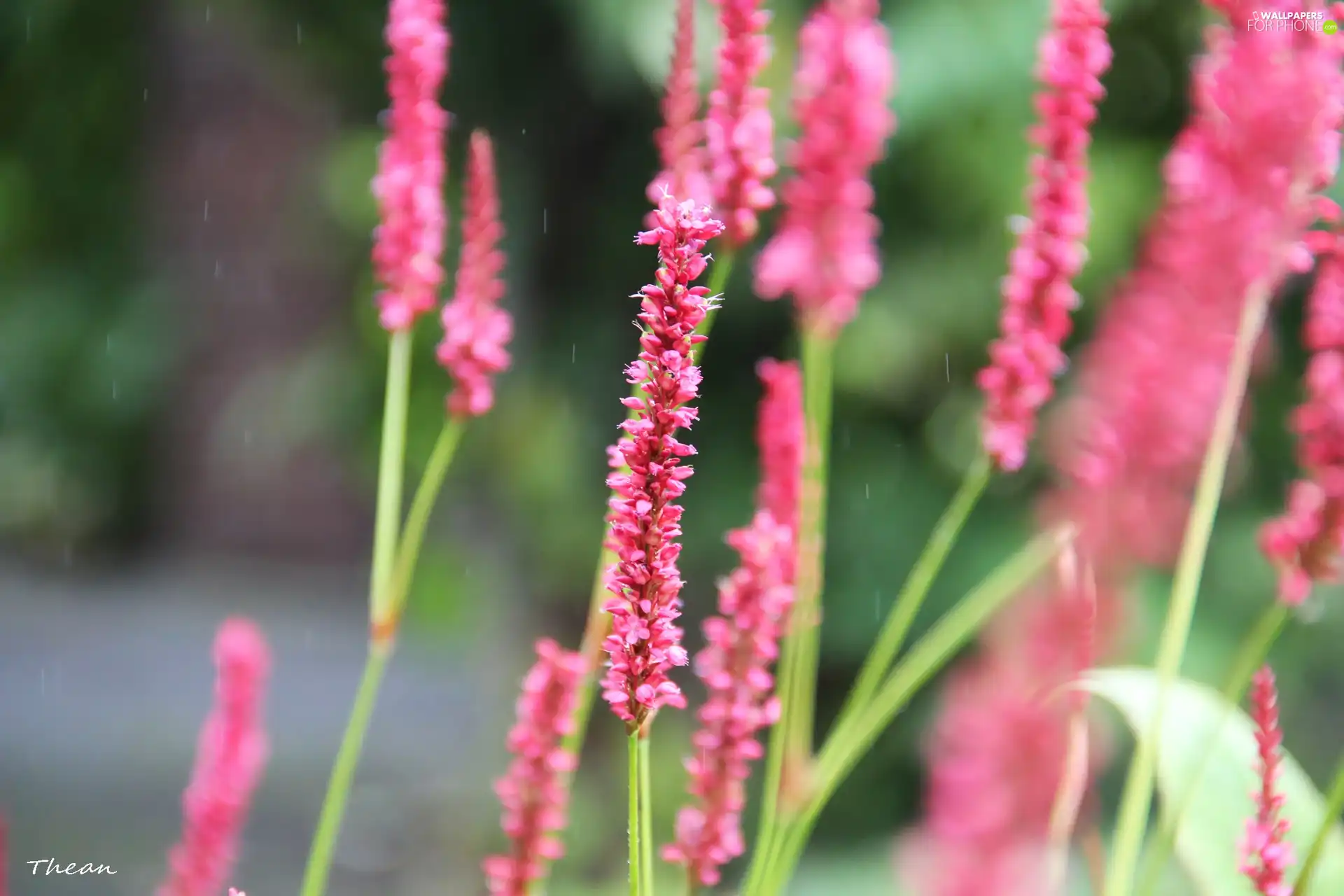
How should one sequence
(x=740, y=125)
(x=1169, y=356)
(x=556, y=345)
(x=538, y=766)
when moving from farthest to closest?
(x=556, y=345) < (x=740, y=125) < (x=538, y=766) < (x=1169, y=356)

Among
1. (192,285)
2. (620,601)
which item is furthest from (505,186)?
(620,601)

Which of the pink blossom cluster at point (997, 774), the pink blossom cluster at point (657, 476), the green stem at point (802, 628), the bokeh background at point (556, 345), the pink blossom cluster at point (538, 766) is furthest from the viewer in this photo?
the bokeh background at point (556, 345)

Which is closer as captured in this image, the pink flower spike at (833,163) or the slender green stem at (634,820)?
the slender green stem at (634,820)

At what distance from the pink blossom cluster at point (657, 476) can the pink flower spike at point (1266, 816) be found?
0.22 metres

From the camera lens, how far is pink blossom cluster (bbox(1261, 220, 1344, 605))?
1.80 feet

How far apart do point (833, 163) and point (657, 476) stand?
0.25 meters

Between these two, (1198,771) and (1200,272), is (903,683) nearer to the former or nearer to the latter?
(1198,771)

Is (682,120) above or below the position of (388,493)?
above

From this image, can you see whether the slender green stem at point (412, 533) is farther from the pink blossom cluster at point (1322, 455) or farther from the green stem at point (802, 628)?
the pink blossom cluster at point (1322, 455)

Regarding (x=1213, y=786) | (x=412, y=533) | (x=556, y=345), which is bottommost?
(x=1213, y=786)

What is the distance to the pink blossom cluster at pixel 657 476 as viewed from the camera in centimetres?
39

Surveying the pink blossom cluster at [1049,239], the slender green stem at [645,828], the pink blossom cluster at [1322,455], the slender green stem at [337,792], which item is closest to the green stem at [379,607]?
the slender green stem at [337,792]

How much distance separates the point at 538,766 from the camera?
1.62 ft

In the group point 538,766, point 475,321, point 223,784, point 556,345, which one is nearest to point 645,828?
point 538,766
